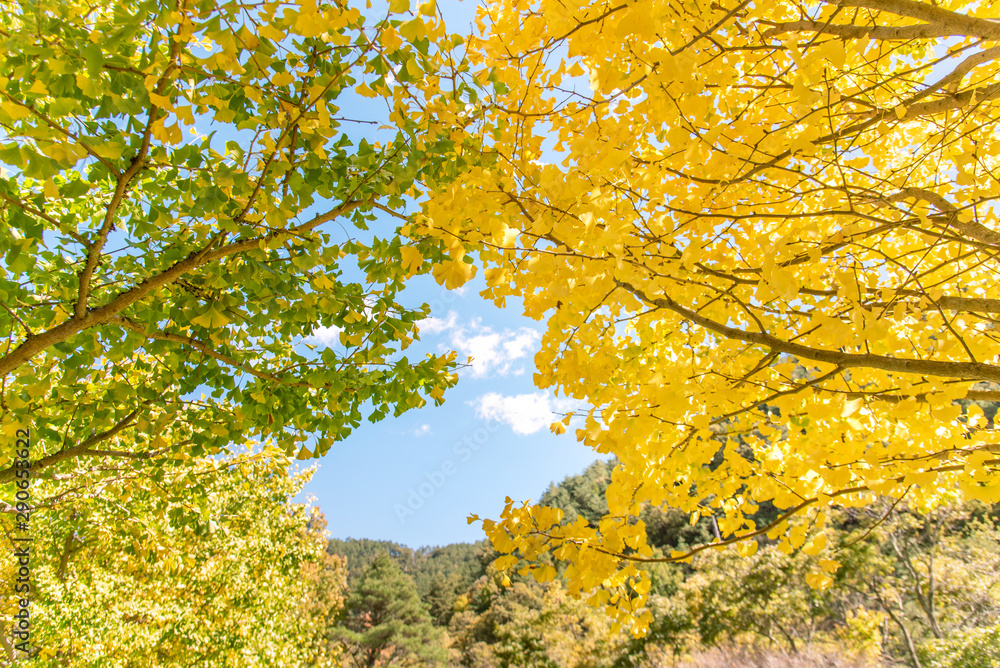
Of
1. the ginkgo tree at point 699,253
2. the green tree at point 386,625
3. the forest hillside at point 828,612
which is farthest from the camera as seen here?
the green tree at point 386,625

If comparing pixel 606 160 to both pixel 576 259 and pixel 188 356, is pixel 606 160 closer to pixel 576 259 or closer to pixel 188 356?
pixel 576 259

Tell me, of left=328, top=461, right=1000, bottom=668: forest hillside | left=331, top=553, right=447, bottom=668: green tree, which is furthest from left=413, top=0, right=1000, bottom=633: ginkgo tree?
left=331, top=553, right=447, bottom=668: green tree

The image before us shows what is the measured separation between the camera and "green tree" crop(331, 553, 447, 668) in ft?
70.4

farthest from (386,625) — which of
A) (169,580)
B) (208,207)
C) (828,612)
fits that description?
(208,207)

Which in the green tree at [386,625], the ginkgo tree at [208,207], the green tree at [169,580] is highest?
the ginkgo tree at [208,207]

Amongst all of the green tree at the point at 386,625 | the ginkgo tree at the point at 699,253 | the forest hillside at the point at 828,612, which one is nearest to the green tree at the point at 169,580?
the ginkgo tree at the point at 699,253

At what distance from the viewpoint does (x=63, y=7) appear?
1.74 m

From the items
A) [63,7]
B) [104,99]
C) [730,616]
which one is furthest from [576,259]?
[730,616]

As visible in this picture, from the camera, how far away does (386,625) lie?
77.3 feet

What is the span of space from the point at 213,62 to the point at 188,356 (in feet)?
5.46

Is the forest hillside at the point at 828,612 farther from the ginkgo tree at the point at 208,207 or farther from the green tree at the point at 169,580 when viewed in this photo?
the ginkgo tree at the point at 208,207

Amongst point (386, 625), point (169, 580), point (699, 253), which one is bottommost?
point (386, 625)

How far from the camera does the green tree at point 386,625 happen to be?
21.5 meters

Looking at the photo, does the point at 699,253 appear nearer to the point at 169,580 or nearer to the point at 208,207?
the point at 208,207
